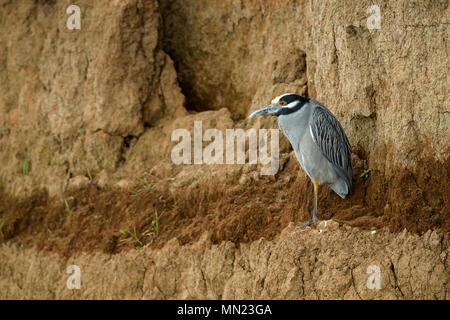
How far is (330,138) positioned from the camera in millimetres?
5840

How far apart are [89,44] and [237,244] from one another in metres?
3.54

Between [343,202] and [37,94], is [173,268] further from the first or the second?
[37,94]

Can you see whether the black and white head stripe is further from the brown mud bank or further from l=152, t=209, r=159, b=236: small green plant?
l=152, t=209, r=159, b=236: small green plant

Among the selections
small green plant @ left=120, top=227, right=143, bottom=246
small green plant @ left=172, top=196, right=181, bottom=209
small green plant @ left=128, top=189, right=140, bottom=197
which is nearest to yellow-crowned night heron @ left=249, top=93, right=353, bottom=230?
small green plant @ left=172, top=196, right=181, bottom=209

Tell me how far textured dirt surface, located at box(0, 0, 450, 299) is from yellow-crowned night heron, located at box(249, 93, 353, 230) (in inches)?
15.2

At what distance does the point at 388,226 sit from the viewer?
5762mm

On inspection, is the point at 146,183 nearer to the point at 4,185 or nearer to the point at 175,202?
the point at 175,202

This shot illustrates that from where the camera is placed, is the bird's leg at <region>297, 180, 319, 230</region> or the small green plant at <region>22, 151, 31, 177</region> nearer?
the bird's leg at <region>297, 180, 319, 230</region>

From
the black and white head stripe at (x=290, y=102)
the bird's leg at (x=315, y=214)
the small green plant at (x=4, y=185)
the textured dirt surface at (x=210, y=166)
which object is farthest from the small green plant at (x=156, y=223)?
the small green plant at (x=4, y=185)

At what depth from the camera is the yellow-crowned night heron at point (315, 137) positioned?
231 inches

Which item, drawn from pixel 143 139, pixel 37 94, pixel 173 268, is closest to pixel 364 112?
pixel 173 268

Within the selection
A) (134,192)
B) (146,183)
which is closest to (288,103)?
(146,183)

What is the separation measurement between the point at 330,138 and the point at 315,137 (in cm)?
13

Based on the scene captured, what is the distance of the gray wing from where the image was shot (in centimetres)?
585
